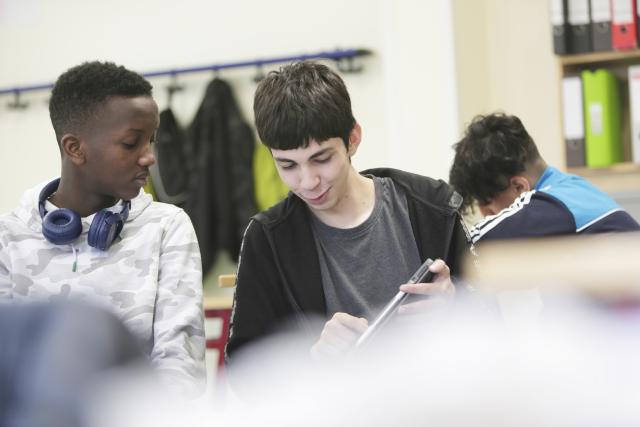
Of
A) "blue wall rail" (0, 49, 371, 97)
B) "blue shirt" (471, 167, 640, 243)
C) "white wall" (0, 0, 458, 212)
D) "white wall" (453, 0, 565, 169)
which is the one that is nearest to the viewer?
"blue shirt" (471, 167, 640, 243)

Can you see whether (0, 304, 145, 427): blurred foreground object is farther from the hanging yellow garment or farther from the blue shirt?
the hanging yellow garment

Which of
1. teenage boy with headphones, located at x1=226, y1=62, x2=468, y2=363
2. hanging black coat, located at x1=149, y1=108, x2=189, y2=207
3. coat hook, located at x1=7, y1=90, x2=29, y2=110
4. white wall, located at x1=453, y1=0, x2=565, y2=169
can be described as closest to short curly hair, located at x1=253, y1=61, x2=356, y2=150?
teenage boy with headphones, located at x1=226, y1=62, x2=468, y2=363

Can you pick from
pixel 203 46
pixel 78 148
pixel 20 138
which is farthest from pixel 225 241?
pixel 78 148

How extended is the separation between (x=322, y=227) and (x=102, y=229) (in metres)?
0.37

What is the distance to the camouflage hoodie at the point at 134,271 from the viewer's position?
1.41 meters

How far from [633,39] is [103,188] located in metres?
2.34

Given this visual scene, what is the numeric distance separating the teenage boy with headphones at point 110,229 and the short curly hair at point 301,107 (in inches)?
9.6

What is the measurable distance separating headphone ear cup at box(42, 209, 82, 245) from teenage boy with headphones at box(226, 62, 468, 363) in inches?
11.4

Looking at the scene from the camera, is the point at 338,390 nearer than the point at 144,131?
Yes

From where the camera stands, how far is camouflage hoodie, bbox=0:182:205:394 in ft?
4.63

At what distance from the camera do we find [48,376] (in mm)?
378

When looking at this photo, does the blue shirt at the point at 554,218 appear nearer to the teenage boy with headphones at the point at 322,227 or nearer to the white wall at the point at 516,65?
the teenage boy with headphones at the point at 322,227

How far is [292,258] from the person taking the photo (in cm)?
144

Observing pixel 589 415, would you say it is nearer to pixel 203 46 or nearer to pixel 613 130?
pixel 613 130
